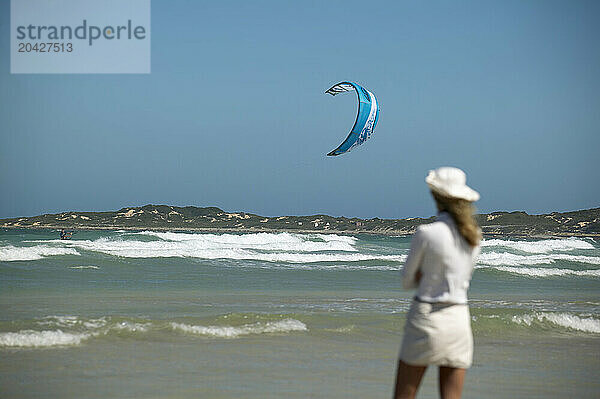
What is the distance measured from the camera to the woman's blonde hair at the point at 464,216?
Answer: 3346 millimetres

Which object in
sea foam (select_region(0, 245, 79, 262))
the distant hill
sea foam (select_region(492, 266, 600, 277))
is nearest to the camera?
sea foam (select_region(492, 266, 600, 277))

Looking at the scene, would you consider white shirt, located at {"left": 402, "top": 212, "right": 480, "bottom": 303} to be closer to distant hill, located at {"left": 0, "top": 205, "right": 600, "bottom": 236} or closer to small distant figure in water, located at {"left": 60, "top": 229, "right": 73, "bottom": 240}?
small distant figure in water, located at {"left": 60, "top": 229, "right": 73, "bottom": 240}

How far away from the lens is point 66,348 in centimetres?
708

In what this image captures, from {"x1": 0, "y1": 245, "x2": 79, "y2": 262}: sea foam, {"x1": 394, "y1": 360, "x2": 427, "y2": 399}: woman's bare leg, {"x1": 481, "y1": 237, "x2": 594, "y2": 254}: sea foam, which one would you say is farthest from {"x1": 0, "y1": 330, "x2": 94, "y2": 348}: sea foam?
{"x1": 481, "y1": 237, "x2": 594, "y2": 254}: sea foam

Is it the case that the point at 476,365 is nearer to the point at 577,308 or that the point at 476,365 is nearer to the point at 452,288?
the point at 452,288

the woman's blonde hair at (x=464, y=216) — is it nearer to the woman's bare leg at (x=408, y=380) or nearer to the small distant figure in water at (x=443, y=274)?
the small distant figure in water at (x=443, y=274)

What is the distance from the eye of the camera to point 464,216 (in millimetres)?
3357

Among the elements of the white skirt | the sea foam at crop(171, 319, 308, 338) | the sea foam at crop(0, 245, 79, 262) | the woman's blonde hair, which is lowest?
the sea foam at crop(171, 319, 308, 338)

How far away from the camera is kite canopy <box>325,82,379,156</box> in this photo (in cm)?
1452

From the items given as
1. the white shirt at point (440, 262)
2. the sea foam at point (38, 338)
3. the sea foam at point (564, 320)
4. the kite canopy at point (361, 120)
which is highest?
the kite canopy at point (361, 120)

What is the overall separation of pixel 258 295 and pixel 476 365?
19.1ft

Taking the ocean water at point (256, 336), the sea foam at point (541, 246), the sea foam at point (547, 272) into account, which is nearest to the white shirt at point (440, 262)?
the ocean water at point (256, 336)

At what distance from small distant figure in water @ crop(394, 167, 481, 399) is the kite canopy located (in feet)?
35.7

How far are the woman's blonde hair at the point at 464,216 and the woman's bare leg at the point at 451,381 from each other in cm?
59
